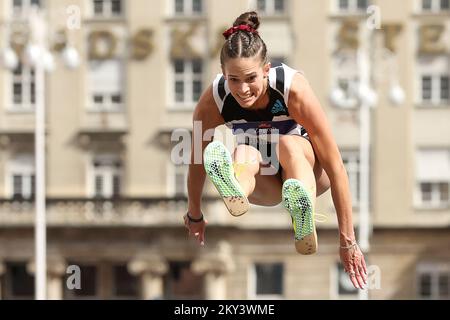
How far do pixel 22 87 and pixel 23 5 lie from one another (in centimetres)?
377

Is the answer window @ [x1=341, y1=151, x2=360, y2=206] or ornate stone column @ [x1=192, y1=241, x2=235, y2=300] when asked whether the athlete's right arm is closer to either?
window @ [x1=341, y1=151, x2=360, y2=206]

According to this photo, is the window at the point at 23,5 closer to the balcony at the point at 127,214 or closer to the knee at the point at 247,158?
the balcony at the point at 127,214

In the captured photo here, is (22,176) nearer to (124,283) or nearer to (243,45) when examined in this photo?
(124,283)

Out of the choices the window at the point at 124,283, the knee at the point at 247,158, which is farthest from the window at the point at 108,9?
the knee at the point at 247,158

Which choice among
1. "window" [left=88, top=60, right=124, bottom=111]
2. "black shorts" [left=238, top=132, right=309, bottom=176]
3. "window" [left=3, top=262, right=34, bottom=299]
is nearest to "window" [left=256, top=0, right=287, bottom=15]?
"window" [left=88, top=60, right=124, bottom=111]

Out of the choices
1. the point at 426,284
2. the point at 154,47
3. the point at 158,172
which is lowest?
the point at 426,284

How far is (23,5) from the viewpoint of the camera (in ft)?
234

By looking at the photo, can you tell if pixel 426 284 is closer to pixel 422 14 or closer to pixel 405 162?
pixel 405 162

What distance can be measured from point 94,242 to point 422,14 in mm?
18231

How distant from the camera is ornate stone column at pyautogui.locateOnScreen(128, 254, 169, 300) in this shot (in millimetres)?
71562

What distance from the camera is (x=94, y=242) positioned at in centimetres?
7156

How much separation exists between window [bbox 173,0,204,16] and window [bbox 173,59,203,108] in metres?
2.22
